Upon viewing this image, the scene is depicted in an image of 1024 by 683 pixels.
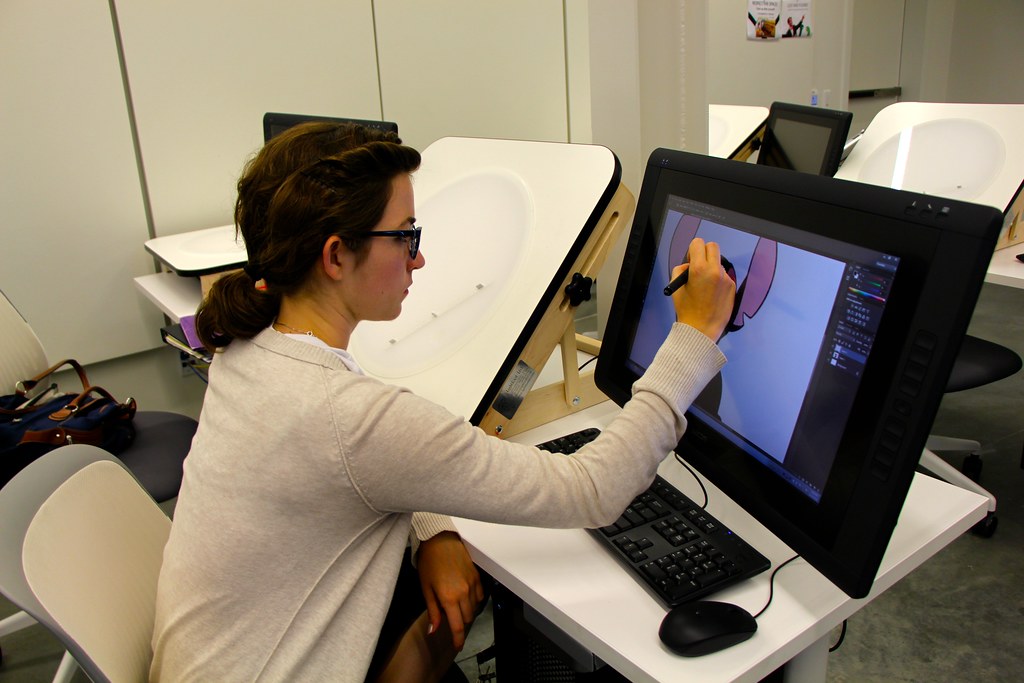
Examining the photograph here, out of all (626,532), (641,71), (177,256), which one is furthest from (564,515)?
(177,256)

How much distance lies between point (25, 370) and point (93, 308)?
71 centimetres

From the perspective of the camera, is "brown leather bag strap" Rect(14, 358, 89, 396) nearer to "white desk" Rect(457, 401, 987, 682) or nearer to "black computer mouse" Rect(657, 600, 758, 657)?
"white desk" Rect(457, 401, 987, 682)

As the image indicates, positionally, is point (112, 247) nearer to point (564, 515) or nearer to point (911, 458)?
point (564, 515)

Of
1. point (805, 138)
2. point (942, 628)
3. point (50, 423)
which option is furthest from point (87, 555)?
point (805, 138)

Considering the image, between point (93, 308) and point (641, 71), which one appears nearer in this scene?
point (641, 71)

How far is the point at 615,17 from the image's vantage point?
5.49ft

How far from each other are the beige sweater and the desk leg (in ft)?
0.90

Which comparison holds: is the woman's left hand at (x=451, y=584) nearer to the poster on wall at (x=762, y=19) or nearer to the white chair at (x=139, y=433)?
the white chair at (x=139, y=433)

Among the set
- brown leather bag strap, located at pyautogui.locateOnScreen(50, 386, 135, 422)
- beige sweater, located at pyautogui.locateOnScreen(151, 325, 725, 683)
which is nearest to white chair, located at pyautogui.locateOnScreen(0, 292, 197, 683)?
brown leather bag strap, located at pyautogui.locateOnScreen(50, 386, 135, 422)

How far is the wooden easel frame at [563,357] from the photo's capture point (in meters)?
1.27

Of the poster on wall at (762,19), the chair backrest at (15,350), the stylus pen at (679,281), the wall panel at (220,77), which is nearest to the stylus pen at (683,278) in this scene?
the stylus pen at (679,281)

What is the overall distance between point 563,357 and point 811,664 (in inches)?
23.3

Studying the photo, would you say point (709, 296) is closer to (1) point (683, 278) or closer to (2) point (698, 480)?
(1) point (683, 278)

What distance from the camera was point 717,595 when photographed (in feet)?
2.92
